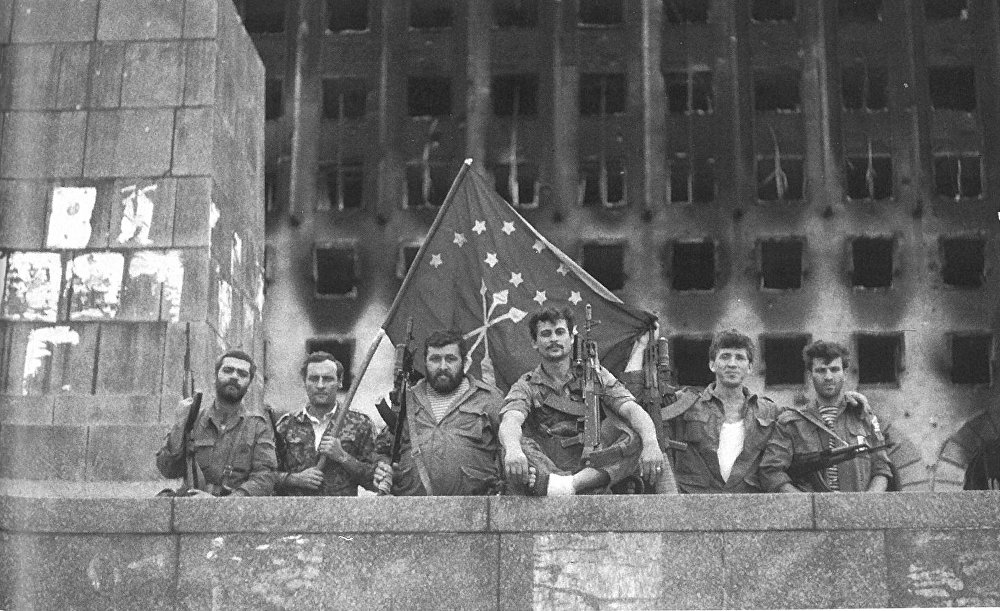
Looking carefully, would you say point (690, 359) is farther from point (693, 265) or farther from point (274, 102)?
point (274, 102)

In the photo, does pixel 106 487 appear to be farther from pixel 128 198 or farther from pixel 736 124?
pixel 736 124

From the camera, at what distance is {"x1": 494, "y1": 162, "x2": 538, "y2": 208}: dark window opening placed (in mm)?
45406

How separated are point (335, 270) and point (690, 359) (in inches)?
433

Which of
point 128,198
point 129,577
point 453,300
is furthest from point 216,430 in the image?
point 128,198

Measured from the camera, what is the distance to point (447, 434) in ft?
37.3

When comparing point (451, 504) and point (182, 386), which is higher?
point (182, 386)

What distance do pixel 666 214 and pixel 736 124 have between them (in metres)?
3.45

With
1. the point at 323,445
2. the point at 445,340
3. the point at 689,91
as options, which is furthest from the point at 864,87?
the point at 323,445

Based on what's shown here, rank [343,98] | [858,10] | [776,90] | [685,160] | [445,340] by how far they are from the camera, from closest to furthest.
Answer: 1. [445,340]
2. [685,160]
3. [776,90]
4. [858,10]
5. [343,98]

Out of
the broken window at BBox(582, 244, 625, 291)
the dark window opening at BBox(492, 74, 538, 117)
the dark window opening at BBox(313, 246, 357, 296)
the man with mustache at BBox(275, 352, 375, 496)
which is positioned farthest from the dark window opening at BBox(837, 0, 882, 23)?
the man with mustache at BBox(275, 352, 375, 496)

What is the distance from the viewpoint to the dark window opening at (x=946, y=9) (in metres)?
45.8

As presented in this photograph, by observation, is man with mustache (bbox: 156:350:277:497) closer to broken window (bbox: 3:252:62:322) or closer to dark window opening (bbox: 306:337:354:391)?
broken window (bbox: 3:252:62:322)

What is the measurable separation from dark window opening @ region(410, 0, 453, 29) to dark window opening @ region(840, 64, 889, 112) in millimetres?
12274

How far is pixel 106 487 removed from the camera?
49.5 feet
